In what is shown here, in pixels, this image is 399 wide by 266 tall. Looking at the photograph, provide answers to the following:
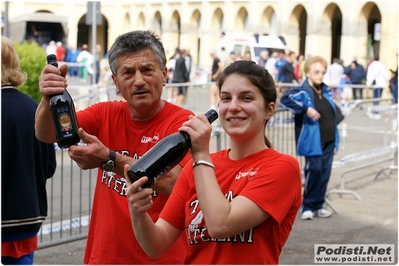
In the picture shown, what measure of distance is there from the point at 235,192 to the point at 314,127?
580 centimetres

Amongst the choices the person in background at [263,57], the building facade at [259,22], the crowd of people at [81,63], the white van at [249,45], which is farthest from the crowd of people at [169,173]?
the crowd of people at [81,63]

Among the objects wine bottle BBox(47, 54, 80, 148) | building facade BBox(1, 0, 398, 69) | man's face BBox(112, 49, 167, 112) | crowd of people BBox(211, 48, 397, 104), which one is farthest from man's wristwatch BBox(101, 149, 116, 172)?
building facade BBox(1, 0, 398, 69)

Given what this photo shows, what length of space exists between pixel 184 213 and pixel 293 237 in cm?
502

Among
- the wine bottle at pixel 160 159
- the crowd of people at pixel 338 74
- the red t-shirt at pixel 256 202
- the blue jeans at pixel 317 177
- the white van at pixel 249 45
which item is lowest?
the blue jeans at pixel 317 177

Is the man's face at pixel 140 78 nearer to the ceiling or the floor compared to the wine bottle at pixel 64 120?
nearer to the ceiling

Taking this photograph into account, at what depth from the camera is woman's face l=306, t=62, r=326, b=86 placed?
328 inches

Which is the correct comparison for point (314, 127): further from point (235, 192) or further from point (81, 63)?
point (81, 63)

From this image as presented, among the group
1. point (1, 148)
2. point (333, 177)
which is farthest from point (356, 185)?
point (1, 148)

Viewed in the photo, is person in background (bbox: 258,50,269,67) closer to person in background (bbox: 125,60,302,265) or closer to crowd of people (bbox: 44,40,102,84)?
crowd of people (bbox: 44,40,102,84)

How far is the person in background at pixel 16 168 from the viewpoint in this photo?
420cm

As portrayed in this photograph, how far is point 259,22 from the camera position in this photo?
1559 inches

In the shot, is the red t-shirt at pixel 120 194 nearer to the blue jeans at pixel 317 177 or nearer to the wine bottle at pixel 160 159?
the wine bottle at pixel 160 159

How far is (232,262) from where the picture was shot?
8.91ft

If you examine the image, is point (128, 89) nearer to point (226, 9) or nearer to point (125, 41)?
point (125, 41)
